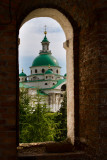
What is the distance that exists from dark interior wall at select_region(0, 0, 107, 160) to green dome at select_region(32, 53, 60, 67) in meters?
47.6

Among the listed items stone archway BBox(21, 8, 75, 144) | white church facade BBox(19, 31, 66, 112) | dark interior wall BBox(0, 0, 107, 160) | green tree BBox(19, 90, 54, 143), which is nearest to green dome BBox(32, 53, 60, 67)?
white church facade BBox(19, 31, 66, 112)

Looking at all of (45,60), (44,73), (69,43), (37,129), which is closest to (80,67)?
(69,43)

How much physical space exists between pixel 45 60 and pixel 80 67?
4826 centimetres

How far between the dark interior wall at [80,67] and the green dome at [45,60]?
156ft

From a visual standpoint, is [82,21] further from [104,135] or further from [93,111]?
[104,135]

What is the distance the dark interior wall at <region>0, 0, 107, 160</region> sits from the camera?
2.59 m

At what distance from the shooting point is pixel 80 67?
144 inches

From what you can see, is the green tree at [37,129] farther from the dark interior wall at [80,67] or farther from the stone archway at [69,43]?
the dark interior wall at [80,67]

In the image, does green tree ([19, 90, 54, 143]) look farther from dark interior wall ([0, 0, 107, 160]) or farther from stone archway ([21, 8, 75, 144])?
dark interior wall ([0, 0, 107, 160])

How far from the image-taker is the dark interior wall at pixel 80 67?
259 centimetres

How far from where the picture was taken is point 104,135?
2936 millimetres

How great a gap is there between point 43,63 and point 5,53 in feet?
160

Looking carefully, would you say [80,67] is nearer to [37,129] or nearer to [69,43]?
[69,43]

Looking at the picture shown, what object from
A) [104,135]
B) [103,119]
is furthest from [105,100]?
[104,135]
